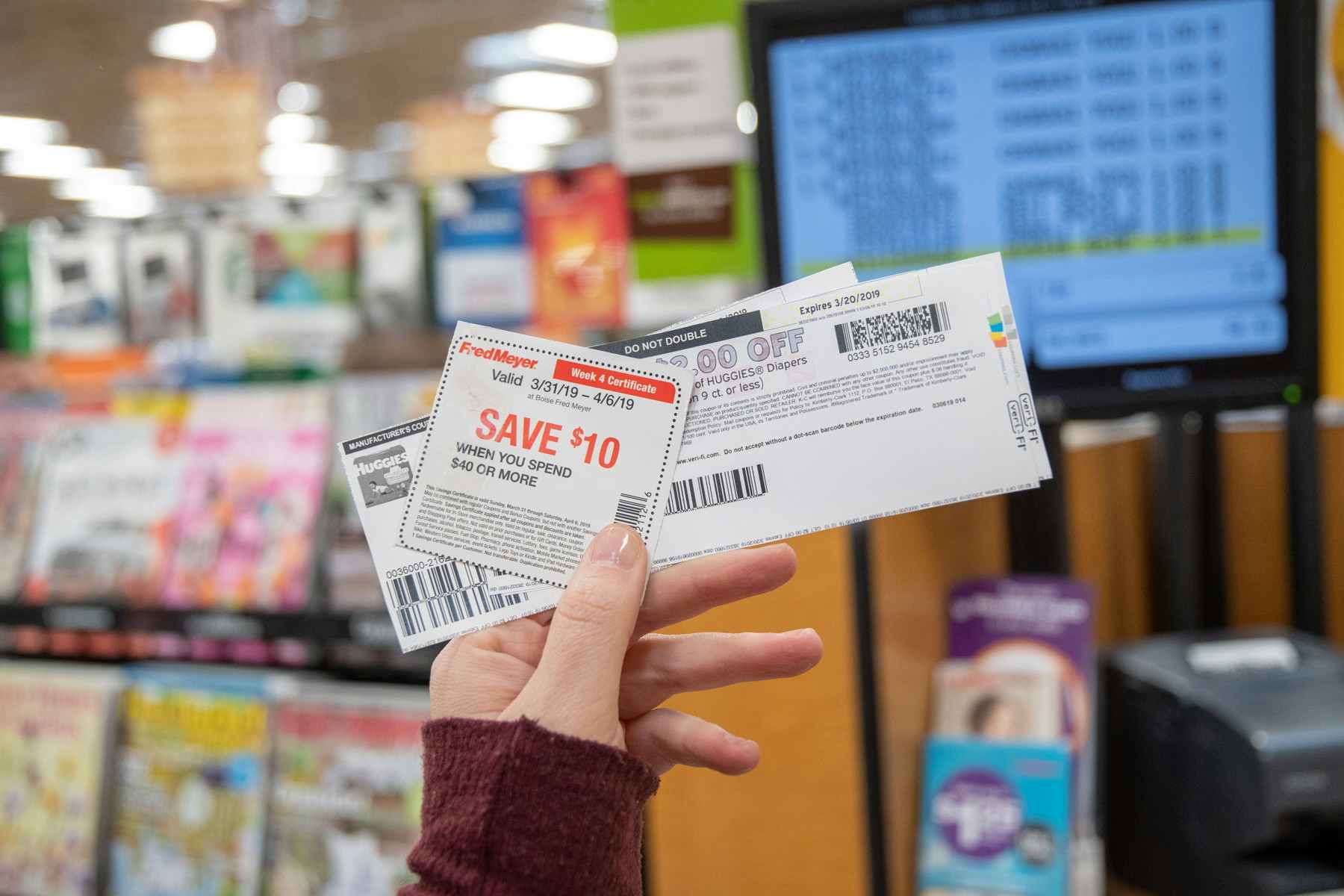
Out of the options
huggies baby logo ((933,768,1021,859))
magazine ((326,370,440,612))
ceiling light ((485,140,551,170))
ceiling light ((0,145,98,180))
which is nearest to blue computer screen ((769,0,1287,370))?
huggies baby logo ((933,768,1021,859))

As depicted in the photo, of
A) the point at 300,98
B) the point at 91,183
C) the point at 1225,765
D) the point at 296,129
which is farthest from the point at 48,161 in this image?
the point at 1225,765

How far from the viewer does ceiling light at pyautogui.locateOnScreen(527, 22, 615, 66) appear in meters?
9.61

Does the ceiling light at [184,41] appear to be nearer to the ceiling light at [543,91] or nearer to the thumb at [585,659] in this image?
the ceiling light at [543,91]

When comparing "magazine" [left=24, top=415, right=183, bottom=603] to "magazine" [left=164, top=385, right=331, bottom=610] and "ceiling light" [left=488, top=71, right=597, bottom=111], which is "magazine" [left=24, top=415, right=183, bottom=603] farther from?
"ceiling light" [left=488, top=71, right=597, bottom=111]

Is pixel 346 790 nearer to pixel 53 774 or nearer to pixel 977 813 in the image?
pixel 53 774

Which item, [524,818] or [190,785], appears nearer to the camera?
[524,818]

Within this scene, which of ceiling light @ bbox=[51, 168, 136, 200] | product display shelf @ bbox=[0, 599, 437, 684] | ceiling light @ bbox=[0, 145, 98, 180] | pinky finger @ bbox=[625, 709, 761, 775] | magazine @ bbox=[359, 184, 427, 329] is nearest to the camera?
pinky finger @ bbox=[625, 709, 761, 775]

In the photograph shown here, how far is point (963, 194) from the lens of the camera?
1.53m

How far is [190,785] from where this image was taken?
1.96 meters

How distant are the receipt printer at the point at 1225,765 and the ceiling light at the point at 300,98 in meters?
10.5

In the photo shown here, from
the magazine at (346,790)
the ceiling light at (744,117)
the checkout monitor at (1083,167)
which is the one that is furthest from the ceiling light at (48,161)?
the checkout monitor at (1083,167)

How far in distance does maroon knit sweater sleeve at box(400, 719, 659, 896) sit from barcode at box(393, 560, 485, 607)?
95mm

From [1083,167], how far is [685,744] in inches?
39.5

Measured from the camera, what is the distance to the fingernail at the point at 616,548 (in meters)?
0.73
